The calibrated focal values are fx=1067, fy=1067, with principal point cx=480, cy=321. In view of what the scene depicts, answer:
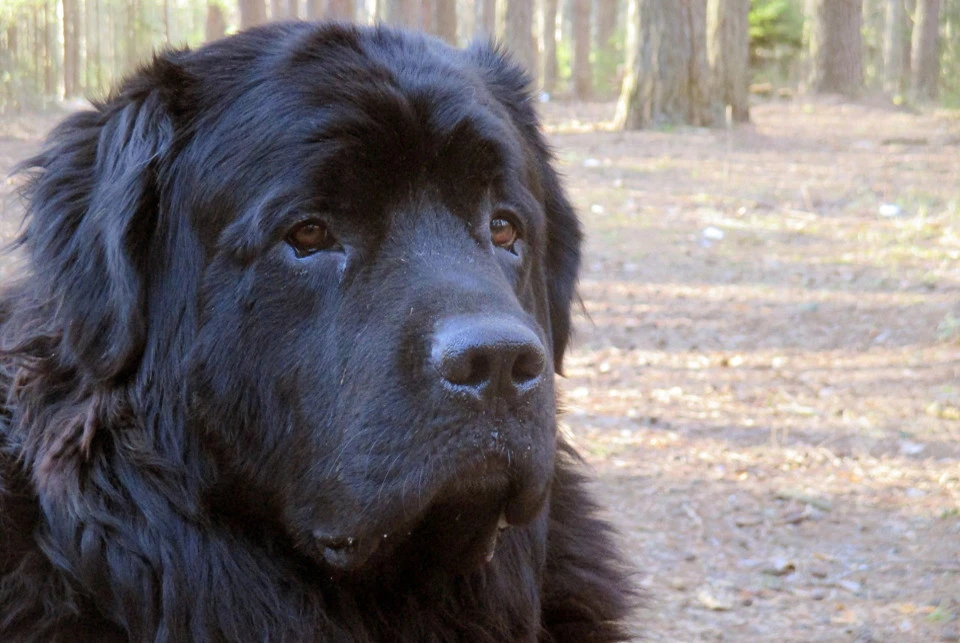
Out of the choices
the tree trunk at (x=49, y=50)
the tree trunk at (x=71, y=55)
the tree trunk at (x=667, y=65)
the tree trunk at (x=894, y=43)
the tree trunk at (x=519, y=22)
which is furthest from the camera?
the tree trunk at (x=894, y=43)

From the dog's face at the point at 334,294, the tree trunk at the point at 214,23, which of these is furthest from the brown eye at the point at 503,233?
the tree trunk at the point at 214,23

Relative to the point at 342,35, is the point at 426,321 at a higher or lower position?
lower

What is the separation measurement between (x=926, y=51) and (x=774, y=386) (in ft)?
70.5

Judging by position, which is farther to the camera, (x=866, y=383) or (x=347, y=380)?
(x=866, y=383)

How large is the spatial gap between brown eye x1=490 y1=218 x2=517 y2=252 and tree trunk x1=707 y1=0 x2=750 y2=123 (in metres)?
14.4

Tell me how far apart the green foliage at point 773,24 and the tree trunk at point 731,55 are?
6.52 metres

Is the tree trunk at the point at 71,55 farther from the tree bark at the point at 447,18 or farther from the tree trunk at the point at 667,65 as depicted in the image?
the tree trunk at the point at 667,65

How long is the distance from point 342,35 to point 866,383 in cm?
521

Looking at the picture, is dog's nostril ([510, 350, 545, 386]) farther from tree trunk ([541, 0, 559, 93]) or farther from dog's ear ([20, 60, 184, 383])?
tree trunk ([541, 0, 559, 93])

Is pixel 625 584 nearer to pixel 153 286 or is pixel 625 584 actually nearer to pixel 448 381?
pixel 448 381

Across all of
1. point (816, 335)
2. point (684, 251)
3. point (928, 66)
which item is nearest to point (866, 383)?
point (816, 335)

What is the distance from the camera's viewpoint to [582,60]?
27.6 meters

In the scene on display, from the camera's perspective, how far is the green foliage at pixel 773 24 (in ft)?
77.2

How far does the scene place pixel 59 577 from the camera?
112 inches
